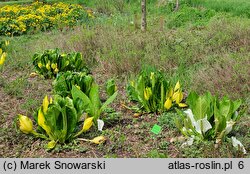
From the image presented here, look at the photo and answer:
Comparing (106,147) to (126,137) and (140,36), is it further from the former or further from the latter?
(140,36)

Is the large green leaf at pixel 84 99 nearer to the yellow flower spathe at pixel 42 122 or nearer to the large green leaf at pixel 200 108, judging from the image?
the yellow flower spathe at pixel 42 122

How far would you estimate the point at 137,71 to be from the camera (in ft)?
18.9

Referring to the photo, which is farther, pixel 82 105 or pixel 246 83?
pixel 246 83

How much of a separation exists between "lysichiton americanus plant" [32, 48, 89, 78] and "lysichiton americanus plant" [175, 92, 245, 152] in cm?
274

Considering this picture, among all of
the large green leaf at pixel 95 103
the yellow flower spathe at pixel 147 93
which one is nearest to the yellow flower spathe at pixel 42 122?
the large green leaf at pixel 95 103

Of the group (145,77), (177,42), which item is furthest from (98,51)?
(145,77)

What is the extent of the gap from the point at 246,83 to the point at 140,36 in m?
3.03

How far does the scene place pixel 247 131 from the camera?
11.8ft

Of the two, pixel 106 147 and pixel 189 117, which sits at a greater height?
pixel 189 117

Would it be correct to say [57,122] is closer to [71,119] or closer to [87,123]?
[71,119]

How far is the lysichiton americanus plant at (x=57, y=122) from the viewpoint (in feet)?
11.2

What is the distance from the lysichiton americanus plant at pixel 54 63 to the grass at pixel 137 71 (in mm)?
207

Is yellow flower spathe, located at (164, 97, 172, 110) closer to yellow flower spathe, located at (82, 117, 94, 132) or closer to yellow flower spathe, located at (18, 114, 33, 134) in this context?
yellow flower spathe, located at (82, 117, 94, 132)

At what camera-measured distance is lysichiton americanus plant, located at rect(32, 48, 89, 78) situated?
223 inches
